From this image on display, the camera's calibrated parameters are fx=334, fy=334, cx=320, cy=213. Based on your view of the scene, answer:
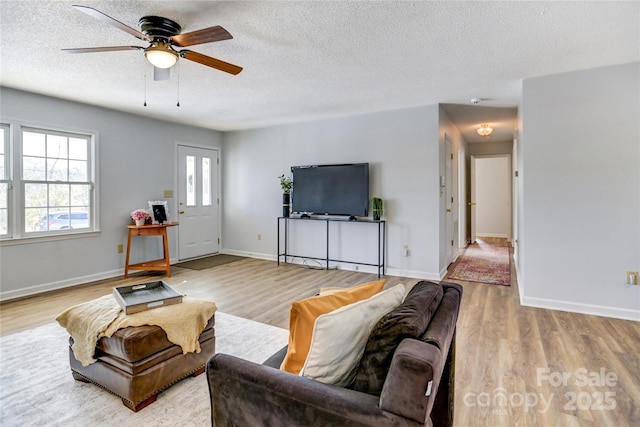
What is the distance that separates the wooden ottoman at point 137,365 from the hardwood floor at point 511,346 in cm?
118

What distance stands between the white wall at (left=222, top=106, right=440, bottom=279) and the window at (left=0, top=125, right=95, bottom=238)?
246 cm

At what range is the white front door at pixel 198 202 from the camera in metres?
5.84

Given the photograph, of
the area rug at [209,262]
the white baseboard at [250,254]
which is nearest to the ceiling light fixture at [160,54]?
the area rug at [209,262]

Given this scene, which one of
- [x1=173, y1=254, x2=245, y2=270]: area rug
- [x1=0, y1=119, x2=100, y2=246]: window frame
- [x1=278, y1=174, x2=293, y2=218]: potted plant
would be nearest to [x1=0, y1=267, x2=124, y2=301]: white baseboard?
[x1=0, y1=119, x2=100, y2=246]: window frame

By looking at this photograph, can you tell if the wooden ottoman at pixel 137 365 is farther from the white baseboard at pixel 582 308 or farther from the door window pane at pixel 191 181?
the door window pane at pixel 191 181

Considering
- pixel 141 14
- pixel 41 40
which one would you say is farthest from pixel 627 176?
pixel 41 40

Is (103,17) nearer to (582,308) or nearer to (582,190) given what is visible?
(582,190)

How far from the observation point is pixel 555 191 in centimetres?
338

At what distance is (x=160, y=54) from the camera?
7.55ft

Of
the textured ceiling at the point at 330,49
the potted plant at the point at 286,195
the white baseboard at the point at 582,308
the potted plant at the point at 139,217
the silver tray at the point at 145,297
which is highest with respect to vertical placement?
the textured ceiling at the point at 330,49

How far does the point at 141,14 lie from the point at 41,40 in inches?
39.6

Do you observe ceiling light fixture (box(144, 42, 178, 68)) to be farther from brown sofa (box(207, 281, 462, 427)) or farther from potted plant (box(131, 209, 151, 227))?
potted plant (box(131, 209, 151, 227))

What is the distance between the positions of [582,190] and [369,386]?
3368mm

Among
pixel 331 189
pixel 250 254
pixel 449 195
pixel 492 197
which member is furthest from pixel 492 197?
pixel 250 254
